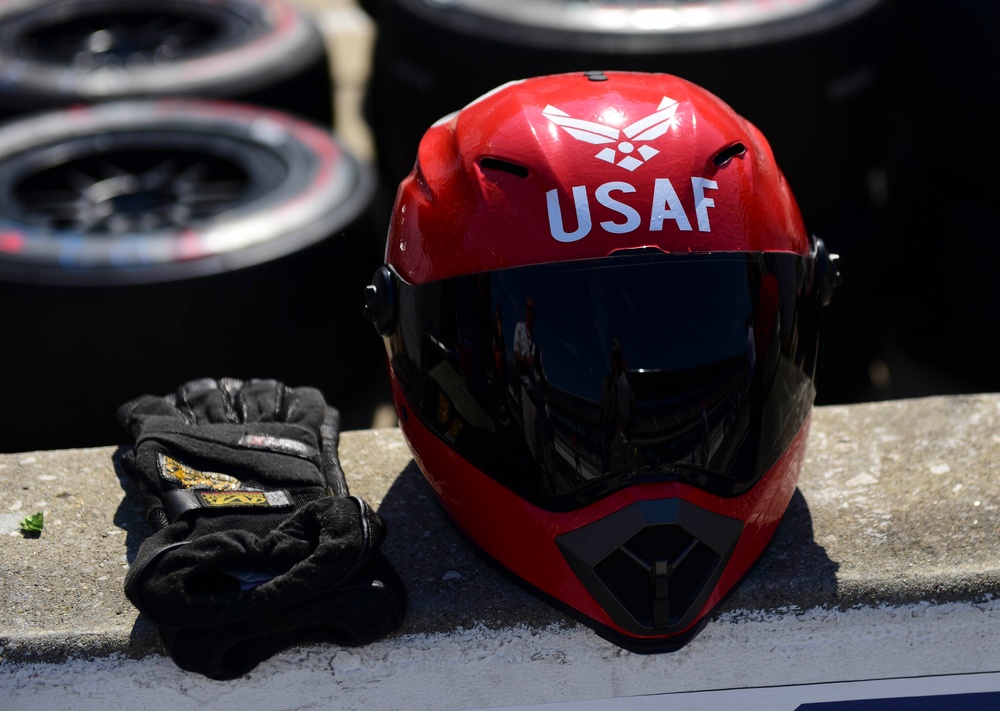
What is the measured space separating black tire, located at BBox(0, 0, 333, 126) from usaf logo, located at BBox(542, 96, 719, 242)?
Result: 180cm

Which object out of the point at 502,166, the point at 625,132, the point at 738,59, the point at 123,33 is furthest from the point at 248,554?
the point at 123,33

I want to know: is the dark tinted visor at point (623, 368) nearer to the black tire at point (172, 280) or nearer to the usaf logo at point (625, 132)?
the usaf logo at point (625, 132)

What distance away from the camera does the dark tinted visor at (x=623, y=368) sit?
1.39 meters

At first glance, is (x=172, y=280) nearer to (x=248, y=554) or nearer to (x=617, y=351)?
(x=248, y=554)

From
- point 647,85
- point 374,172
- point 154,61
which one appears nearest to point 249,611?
point 647,85

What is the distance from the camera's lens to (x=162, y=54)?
136 inches

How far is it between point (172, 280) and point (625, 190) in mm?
1145

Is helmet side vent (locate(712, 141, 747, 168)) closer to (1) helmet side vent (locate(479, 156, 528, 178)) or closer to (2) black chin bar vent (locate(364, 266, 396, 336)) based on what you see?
(1) helmet side vent (locate(479, 156, 528, 178))

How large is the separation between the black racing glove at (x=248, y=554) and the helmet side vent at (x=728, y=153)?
2.08 feet

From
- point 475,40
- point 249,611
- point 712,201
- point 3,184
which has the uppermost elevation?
point 712,201

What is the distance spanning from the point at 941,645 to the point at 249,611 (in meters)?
0.89

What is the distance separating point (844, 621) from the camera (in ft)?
5.11

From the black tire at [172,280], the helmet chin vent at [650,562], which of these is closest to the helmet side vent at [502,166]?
the helmet chin vent at [650,562]

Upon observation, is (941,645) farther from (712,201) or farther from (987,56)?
(987,56)
